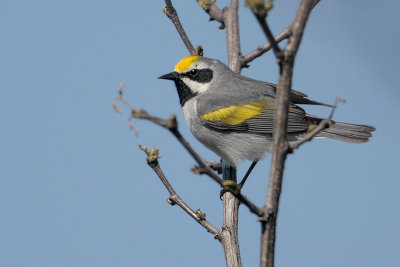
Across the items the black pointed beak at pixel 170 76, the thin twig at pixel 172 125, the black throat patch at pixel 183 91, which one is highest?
the black pointed beak at pixel 170 76

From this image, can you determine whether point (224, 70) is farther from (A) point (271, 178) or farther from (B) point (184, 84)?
(A) point (271, 178)

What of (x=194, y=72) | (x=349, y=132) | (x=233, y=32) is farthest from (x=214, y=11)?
(x=349, y=132)

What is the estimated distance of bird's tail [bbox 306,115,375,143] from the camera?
20.2ft

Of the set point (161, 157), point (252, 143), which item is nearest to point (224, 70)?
point (252, 143)

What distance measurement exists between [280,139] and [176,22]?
4.18 meters

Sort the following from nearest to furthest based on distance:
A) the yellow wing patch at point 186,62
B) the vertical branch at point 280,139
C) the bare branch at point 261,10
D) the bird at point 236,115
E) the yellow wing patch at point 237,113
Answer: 1. the bare branch at point 261,10
2. the vertical branch at point 280,139
3. the bird at point 236,115
4. the yellow wing patch at point 237,113
5. the yellow wing patch at point 186,62

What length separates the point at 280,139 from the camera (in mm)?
Answer: 2955

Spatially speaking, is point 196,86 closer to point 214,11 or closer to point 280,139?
point 214,11

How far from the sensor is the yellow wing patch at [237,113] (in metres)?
6.17

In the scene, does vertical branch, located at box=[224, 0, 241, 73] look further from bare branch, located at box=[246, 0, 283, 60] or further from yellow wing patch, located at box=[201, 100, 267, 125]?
bare branch, located at box=[246, 0, 283, 60]

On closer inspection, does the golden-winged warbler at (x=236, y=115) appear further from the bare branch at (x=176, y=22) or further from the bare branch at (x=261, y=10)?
the bare branch at (x=261, y=10)

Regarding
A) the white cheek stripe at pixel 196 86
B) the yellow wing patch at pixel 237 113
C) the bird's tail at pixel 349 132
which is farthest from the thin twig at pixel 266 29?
the white cheek stripe at pixel 196 86

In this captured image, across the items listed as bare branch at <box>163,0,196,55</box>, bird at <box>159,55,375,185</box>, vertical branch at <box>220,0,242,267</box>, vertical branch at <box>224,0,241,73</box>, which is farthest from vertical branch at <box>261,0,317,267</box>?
bare branch at <box>163,0,196,55</box>

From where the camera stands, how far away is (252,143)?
6.07 metres
